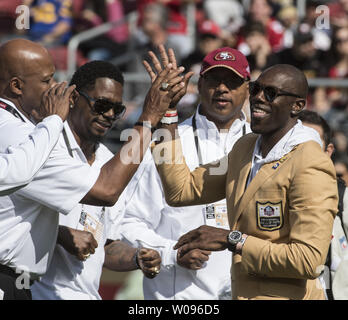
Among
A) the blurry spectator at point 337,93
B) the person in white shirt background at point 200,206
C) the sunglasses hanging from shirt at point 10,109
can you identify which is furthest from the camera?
the blurry spectator at point 337,93

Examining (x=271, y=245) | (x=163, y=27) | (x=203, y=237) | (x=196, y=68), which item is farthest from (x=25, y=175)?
(x=163, y=27)

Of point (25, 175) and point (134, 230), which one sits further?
point (134, 230)

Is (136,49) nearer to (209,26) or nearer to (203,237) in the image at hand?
(209,26)

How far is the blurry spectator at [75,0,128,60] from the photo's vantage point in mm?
12047

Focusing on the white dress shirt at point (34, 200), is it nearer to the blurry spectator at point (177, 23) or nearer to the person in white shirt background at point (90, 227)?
the person in white shirt background at point (90, 227)

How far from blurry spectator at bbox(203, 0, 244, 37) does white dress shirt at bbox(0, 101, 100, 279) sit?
26.6 feet

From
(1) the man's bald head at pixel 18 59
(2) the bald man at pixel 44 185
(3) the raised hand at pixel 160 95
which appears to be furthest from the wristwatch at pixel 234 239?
(1) the man's bald head at pixel 18 59

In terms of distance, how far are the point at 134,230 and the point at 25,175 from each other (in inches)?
76.1

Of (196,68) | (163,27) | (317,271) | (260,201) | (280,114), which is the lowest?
(317,271)

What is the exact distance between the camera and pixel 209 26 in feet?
39.4

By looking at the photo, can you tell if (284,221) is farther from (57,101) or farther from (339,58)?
(339,58)

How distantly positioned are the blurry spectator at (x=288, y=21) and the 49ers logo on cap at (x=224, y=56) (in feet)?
19.7

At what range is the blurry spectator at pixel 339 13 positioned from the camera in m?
11.1

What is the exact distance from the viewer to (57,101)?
4.25 m
